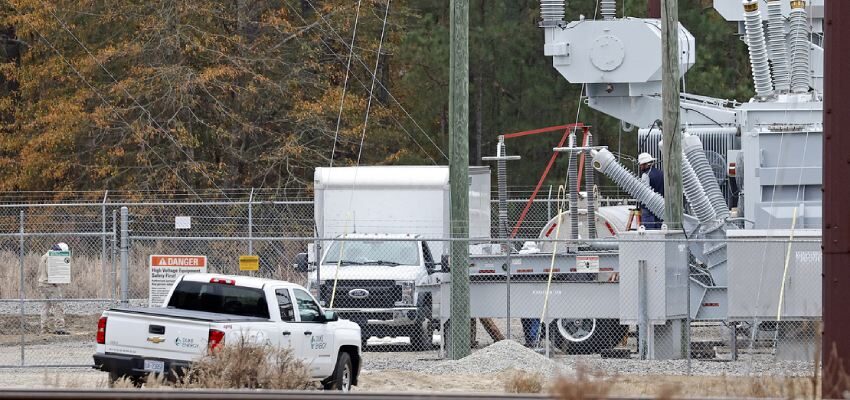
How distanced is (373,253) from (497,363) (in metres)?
4.52

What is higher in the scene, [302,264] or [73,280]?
[302,264]

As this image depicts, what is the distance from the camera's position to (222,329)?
13.9 meters

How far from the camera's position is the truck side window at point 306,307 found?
50.3 ft

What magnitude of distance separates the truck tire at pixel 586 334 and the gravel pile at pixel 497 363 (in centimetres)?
209

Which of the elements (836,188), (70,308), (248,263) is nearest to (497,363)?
(248,263)

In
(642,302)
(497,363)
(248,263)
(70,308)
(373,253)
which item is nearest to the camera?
(497,363)

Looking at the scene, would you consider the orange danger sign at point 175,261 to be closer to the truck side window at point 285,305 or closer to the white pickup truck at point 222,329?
the white pickup truck at point 222,329

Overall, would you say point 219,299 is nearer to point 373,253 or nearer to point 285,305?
point 285,305

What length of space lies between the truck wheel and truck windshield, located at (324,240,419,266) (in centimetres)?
628

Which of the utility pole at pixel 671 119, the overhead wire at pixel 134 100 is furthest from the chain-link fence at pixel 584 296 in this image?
the overhead wire at pixel 134 100

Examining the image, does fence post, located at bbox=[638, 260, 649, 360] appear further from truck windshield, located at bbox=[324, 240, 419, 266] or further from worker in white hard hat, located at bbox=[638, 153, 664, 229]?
truck windshield, located at bbox=[324, 240, 419, 266]

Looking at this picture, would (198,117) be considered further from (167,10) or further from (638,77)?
(638,77)

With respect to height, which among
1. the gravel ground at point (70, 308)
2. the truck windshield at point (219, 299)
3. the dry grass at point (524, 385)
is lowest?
the dry grass at point (524, 385)

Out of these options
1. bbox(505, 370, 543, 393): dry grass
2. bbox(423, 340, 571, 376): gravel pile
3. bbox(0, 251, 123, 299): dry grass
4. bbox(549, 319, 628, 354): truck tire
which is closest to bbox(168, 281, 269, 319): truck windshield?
bbox(505, 370, 543, 393): dry grass
